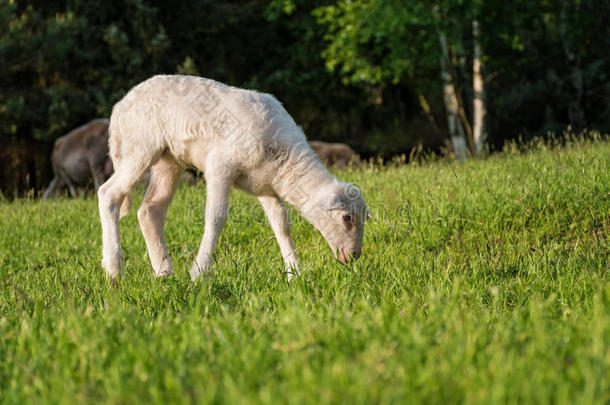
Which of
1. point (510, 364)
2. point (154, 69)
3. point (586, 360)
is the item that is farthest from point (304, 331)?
point (154, 69)

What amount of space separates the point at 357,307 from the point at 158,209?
257 cm

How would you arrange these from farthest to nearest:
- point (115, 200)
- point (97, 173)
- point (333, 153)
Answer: point (333, 153) < point (97, 173) < point (115, 200)

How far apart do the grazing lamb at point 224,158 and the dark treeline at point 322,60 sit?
34.5 ft

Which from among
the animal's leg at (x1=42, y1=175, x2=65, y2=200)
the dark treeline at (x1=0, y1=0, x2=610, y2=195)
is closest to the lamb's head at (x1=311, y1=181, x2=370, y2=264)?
the animal's leg at (x1=42, y1=175, x2=65, y2=200)

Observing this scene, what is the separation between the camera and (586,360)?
1.96 m

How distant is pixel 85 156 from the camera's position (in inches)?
468

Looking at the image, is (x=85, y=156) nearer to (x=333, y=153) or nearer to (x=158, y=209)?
(x=333, y=153)

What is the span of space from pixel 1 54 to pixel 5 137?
2394 mm

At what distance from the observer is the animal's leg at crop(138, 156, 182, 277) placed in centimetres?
512

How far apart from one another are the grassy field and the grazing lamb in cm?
26

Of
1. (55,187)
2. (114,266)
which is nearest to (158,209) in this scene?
(114,266)

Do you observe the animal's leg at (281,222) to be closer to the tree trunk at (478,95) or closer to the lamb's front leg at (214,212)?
the lamb's front leg at (214,212)

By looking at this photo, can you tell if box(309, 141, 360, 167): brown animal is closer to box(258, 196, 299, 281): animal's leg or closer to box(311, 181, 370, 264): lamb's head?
box(258, 196, 299, 281): animal's leg

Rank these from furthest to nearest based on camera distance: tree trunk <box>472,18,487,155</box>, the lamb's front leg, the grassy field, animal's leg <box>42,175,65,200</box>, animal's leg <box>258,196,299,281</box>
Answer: tree trunk <box>472,18,487,155</box>
animal's leg <box>42,175,65,200</box>
animal's leg <box>258,196,299,281</box>
the lamb's front leg
the grassy field
